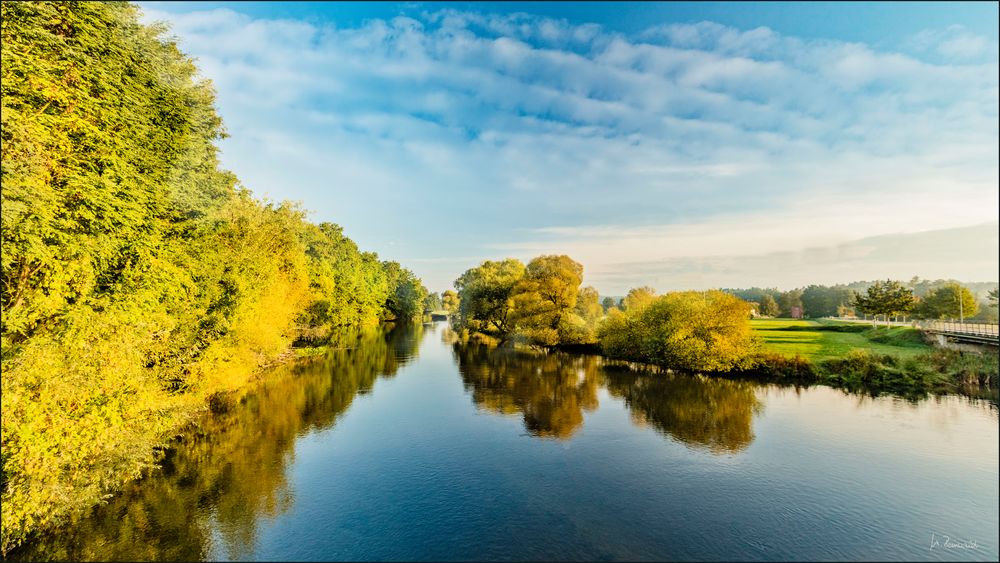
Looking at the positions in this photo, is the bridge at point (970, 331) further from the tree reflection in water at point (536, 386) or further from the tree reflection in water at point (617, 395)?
the tree reflection in water at point (536, 386)

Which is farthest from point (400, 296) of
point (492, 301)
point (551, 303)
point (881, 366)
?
point (881, 366)

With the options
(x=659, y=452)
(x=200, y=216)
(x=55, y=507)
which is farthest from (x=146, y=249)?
(x=659, y=452)

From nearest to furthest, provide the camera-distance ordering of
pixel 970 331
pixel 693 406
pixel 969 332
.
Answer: pixel 693 406
pixel 969 332
pixel 970 331

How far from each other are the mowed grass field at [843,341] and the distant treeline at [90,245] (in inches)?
2248

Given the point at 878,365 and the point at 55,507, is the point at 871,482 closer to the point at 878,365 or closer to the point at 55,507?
the point at 878,365

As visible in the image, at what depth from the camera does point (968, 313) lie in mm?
66562

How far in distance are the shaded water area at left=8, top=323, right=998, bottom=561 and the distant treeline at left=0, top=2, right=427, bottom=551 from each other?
10.2 feet

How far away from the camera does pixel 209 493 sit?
2025 cm

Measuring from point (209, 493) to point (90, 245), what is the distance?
12111 millimetres

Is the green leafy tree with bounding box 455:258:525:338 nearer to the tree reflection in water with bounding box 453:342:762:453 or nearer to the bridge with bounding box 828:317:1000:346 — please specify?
the tree reflection in water with bounding box 453:342:762:453

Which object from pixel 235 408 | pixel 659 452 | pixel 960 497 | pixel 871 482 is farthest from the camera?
pixel 235 408

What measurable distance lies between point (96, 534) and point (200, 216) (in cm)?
2027

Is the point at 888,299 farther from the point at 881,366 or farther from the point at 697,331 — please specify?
the point at 697,331

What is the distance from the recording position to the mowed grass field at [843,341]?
160 ft
